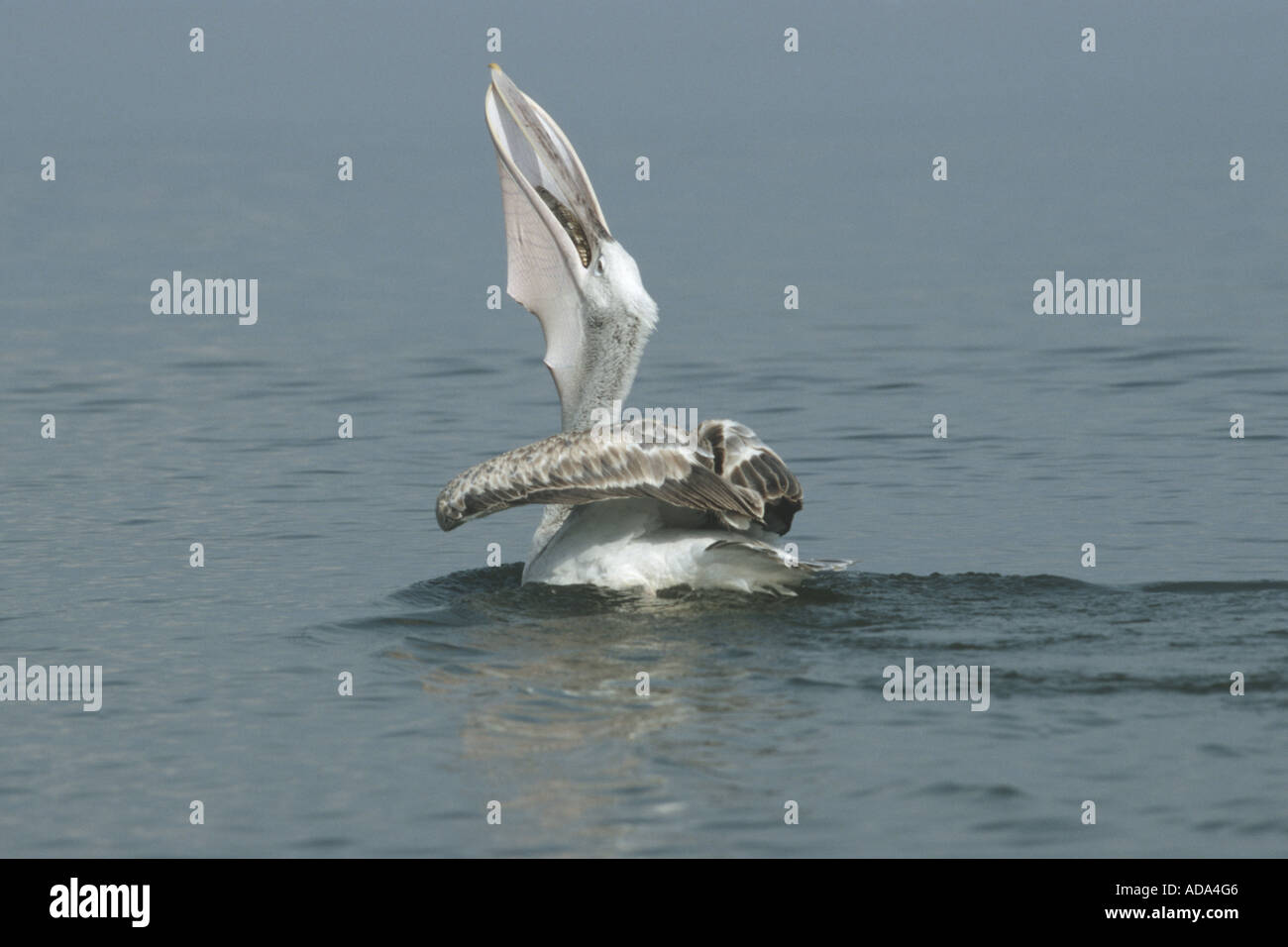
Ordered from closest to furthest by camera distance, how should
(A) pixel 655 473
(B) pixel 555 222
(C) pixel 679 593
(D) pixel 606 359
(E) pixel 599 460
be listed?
(A) pixel 655 473 < (E) pixel 599 460 < (C) pixel 679 593 < (B) pixel 555 222 < (D) pixel 606 359

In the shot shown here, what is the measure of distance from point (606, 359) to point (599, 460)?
4.25ft

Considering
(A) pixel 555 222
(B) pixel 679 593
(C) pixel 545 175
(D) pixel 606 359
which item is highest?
(C) pixel 545 175

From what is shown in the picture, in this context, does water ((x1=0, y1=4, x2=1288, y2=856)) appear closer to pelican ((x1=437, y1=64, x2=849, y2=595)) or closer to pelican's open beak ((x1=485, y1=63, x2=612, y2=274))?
pelican ((x1=437, y1=64, x2=849, y2=595))

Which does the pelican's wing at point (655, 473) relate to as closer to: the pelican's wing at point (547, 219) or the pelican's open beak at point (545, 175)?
the pelican's wing at point (547, 219)

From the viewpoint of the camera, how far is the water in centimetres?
725

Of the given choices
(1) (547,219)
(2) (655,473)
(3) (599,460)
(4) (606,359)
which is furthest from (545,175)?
(2) (655,473)

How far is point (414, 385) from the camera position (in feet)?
60.0

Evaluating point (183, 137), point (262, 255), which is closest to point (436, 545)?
point (262, 255)

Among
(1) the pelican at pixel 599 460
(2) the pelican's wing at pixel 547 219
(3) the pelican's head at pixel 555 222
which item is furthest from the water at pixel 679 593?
(3) the pelican's head at pixel 555 222

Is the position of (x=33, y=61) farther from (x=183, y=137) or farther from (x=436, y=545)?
(x=436, y=545)

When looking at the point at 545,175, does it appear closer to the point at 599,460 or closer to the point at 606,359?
the point at 606,359

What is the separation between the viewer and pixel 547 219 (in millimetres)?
10391

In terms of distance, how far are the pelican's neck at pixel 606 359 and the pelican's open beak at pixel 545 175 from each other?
0.33 meters

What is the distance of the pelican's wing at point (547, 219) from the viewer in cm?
1045
